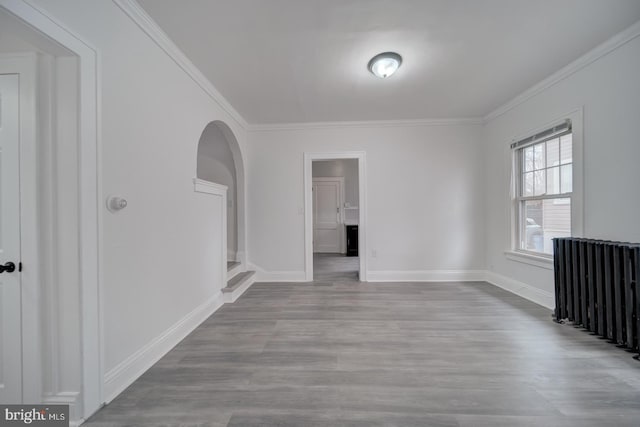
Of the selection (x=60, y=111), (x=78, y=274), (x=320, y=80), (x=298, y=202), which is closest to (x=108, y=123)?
(x=60, y=111)

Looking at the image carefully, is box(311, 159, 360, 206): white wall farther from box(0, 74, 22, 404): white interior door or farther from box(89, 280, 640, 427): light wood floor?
box(0, 74, 22, 404): white interior door

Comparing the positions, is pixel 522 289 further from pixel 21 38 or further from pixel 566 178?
pixel 21 38

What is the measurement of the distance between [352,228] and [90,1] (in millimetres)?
6114

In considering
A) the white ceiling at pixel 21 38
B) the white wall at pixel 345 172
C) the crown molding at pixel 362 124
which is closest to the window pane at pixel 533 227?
the crown molding at pixel 362 124

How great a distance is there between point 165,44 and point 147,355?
2.36m

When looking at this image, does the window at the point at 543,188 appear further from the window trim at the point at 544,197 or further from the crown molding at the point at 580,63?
the crown molding at the point at 580,63

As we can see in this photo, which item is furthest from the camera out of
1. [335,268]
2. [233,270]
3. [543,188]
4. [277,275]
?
[335,268]

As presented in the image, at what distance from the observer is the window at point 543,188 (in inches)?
111

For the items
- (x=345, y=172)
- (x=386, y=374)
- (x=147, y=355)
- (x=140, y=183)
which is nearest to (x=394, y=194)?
(x=386, y=374)

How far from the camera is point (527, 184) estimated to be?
3.41 metres

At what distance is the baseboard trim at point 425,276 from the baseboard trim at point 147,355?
2601 mm

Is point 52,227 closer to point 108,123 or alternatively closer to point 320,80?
point 108,123

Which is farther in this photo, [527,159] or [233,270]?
[233,270]

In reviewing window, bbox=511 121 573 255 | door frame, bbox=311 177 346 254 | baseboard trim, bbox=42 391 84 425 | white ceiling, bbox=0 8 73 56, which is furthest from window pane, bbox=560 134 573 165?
door frame, bbox=311 177 346 254
